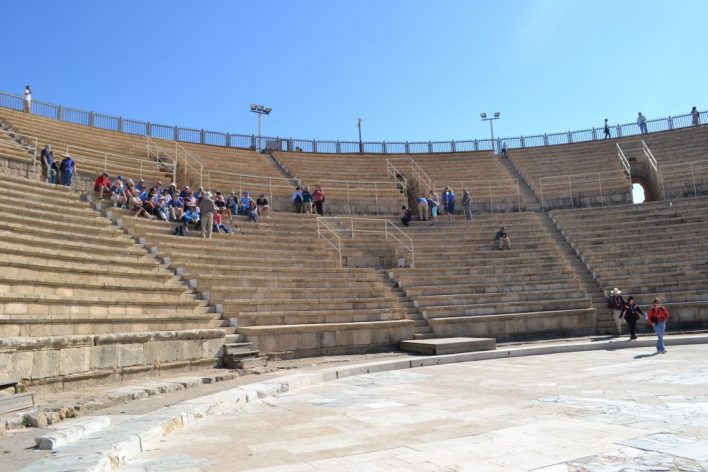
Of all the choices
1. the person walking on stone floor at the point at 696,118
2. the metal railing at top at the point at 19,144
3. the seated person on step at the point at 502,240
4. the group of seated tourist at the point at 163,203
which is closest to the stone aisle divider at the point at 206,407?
the seated person on step at the point at 502,240

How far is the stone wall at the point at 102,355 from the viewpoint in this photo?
7176 mm

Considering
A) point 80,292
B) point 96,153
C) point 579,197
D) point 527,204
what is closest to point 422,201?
point 527,204

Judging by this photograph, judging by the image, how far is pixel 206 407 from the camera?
647 cm

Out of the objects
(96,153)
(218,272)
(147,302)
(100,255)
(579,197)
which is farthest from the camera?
(579,197)

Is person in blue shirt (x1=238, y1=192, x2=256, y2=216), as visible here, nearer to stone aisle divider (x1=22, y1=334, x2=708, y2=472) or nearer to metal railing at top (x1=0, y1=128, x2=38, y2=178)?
metal railing at top (x1=0, y1=128, x2=38, y2=178)

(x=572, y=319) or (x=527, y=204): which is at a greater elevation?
(x=527, y=204)

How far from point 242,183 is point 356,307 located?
1064 centimetres

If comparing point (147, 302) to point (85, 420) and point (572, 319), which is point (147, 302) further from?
point (572, 319)

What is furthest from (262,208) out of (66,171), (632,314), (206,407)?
(206,407)

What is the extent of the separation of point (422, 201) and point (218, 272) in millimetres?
10499

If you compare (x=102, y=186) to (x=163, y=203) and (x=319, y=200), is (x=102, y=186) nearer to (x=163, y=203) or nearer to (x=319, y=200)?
(x=163, y=203)

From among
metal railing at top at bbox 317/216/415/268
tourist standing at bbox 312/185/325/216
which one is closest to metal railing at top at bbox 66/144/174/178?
tourist standing at bbox 312/185/325/216

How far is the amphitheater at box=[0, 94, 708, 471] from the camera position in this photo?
4.96 meters

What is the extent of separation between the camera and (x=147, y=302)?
10.4 meters
